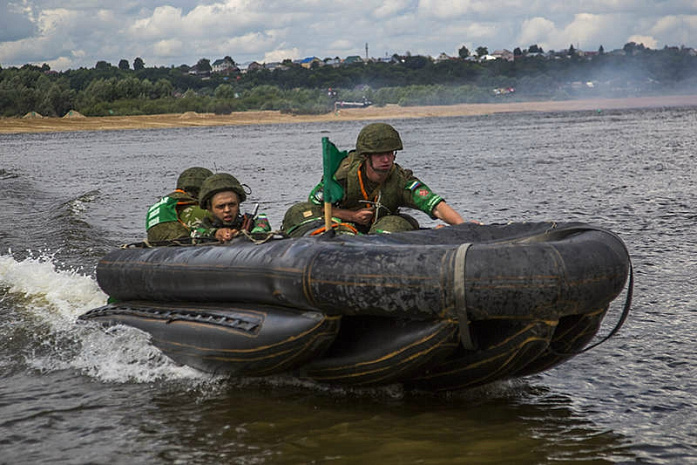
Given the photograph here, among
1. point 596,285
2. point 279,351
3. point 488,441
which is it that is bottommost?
point 488,441

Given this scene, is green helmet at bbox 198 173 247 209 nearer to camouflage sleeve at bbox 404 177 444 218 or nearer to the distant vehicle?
camouflage sleeve at bbox 404 177 444 218

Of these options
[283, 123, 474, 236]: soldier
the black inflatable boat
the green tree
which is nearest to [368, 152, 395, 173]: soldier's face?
[283, 123, 474, 236]: soldier

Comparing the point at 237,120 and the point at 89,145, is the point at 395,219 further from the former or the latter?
the point at 237,120

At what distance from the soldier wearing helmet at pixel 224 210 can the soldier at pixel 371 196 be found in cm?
35

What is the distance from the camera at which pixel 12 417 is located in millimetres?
5090

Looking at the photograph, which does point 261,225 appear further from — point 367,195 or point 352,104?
point 352,104

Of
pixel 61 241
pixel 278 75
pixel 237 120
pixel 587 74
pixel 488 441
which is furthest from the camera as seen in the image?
pixel 587 74

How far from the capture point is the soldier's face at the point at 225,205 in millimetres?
6531

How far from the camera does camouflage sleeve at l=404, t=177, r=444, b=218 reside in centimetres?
649

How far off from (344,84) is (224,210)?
10958cm

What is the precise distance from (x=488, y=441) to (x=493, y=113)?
3064 inches

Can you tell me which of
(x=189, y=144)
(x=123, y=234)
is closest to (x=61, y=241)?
(x=123, y=234)

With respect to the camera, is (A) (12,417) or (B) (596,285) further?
(A) (12,417)

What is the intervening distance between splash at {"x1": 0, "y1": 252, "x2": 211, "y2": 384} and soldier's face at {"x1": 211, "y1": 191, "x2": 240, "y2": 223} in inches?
45.7
